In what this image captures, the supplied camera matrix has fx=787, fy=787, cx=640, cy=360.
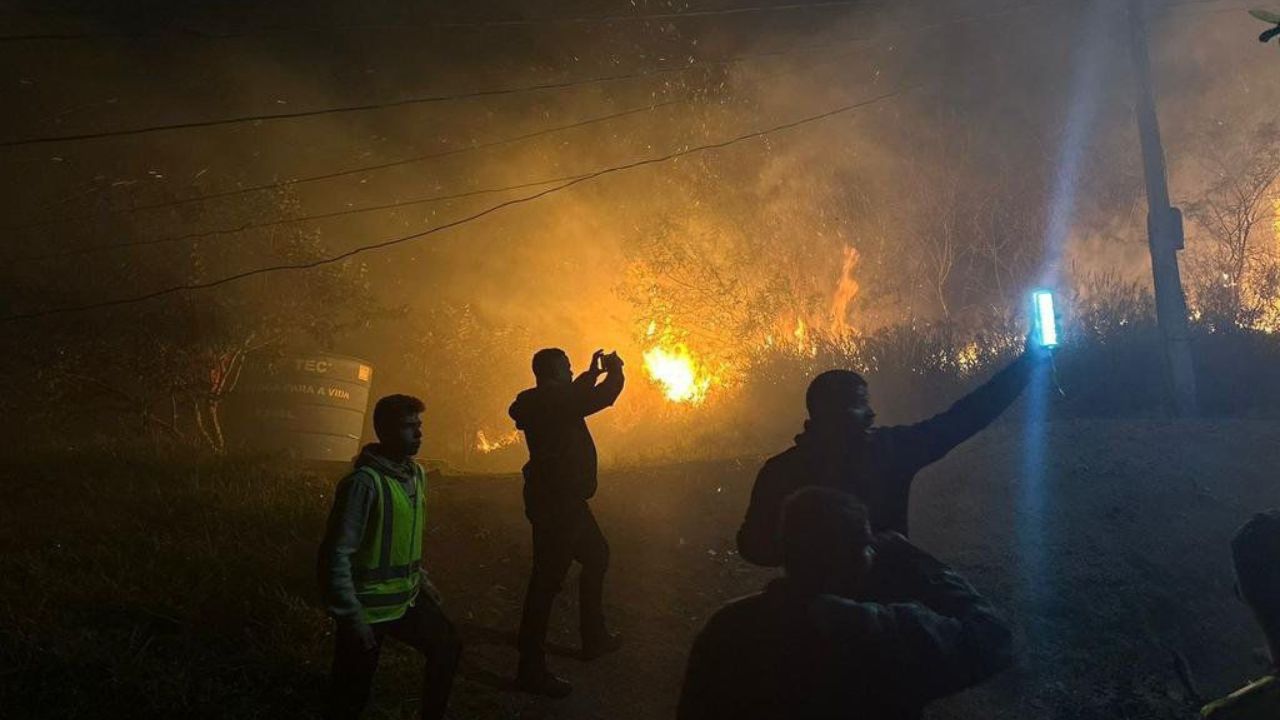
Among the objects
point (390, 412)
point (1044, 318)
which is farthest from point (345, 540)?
point (1044, 318)

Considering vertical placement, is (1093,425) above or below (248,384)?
below

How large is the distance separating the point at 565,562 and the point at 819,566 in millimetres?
3112

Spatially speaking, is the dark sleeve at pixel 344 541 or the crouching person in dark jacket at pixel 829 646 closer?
the crouching person in dark jacket at pixel 829 646

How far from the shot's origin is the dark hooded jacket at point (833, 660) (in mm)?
1648

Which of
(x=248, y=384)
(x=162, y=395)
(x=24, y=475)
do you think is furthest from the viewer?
(x=248, y=384)

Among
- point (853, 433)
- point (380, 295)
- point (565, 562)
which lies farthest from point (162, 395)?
point (853, 433)

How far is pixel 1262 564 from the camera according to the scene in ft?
8.36

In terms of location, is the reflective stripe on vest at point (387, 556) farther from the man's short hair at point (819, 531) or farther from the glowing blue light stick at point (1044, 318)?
the glowing blue light stick at point (1044, 318)

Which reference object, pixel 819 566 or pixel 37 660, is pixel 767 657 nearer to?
pixel 819 566

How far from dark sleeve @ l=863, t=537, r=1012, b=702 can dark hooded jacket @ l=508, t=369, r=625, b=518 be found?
116 inches

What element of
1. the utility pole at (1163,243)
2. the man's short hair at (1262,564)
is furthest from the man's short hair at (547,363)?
the utility pole at (1163,243)

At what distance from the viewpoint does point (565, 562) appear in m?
4.60

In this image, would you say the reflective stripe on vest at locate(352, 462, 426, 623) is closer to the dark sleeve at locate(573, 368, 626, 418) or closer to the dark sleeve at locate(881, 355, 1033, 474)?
the dark sleeve at locate(573, 368, 626, 418)

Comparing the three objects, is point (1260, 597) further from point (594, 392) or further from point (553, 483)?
point (553, 483)
